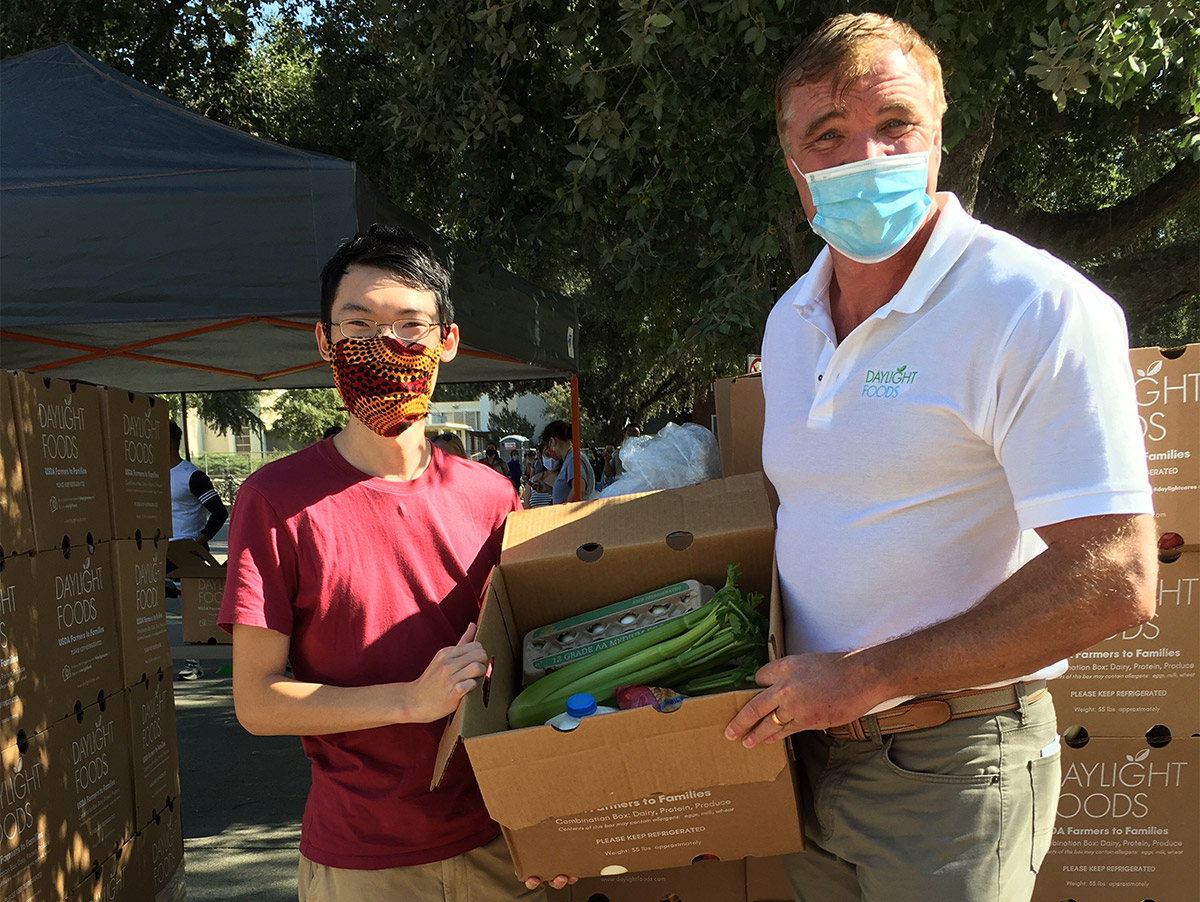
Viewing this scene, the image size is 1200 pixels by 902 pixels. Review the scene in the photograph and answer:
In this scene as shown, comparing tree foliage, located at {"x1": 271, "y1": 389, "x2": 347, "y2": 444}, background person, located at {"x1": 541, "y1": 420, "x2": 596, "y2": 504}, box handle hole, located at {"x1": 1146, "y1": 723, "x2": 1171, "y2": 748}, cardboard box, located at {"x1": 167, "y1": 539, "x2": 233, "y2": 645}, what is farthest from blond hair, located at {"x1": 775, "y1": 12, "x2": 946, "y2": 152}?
tree foliage, located at {"x1": 271, "y1": 389, "x2": 347, "y2": 444}

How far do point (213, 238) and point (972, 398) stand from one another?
338 centimetres

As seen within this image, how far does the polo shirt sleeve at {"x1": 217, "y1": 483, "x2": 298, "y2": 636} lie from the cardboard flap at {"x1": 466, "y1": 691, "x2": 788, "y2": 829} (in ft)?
1.69

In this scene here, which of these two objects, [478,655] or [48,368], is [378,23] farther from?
[478,655]

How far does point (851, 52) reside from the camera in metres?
1.81

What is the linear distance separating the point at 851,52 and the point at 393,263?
3.49ft

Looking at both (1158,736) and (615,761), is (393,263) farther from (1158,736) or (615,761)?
(1158,736)

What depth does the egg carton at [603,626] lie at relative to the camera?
2.07 metres

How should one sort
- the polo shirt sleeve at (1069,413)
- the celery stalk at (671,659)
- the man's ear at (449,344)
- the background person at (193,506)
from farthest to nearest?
the background person at (193,506)
the man's ear at (449,344)
the celery stalk at (671,659)
the polo shirt sleeve at (1069,413)

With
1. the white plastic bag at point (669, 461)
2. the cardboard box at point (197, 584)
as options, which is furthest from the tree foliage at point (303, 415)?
the white plastic bag at point (669, 461)

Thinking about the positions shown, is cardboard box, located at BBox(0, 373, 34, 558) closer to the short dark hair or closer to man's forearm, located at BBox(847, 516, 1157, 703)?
the short dark hair

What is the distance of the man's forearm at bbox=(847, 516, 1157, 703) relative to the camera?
4.80 feet

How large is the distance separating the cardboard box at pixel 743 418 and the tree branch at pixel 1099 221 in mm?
6823

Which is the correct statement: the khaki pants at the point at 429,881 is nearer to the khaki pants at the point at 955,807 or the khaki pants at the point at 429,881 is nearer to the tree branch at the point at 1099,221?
the khaki pants at the point at 955,807

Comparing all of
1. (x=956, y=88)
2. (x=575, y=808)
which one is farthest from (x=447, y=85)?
(x=575, y=808)
